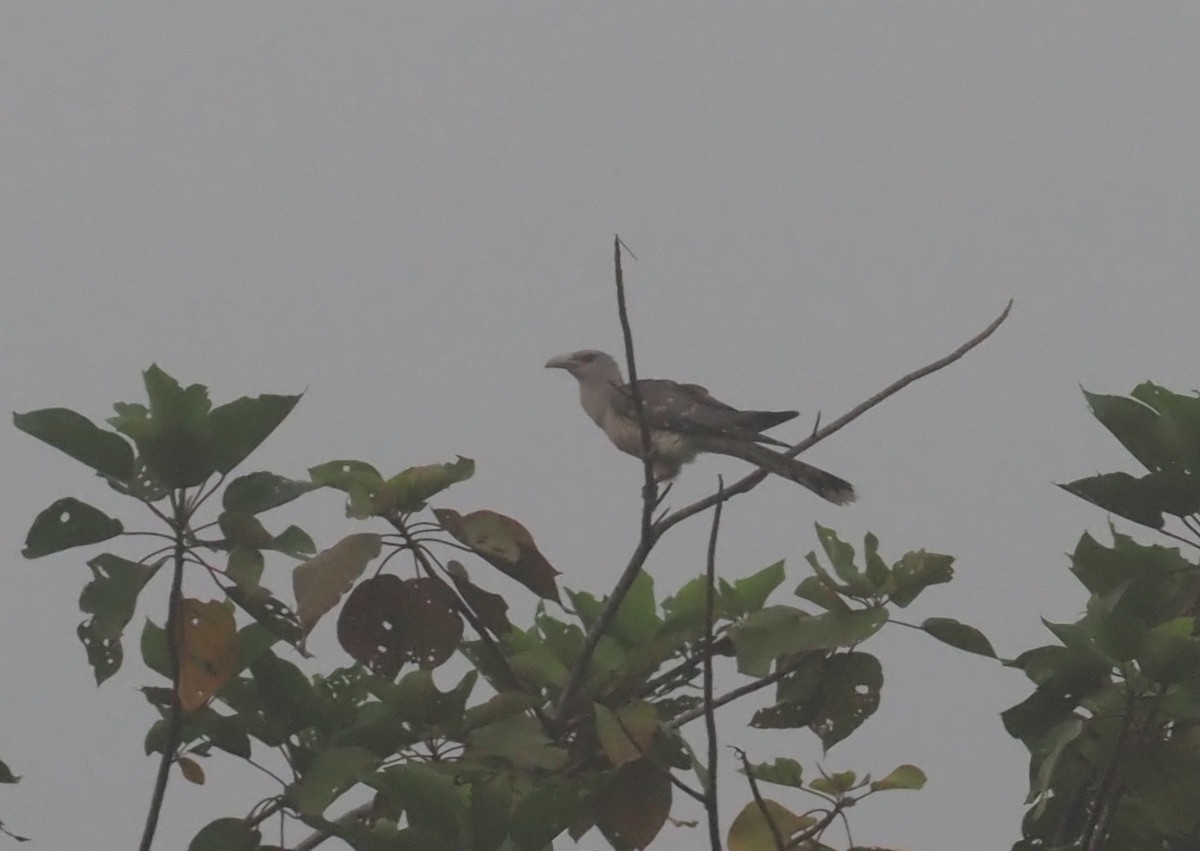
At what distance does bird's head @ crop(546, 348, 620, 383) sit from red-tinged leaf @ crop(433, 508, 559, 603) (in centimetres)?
327

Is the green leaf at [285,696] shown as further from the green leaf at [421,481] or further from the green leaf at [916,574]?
the green leaf at [916,574]

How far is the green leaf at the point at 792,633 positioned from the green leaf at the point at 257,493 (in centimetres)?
95

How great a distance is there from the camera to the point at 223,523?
9.71 feet

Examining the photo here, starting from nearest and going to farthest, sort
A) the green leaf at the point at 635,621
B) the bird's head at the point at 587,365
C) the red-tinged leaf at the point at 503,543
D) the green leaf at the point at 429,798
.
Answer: the green leaf at the point at 429,798, the red-tinged leaf at the point at 503,543, the green leaf at the point at 635,621, the bird's head at the point at 587,365

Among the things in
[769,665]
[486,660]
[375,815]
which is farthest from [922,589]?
[375,815]

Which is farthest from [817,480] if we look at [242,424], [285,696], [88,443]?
[88,443]

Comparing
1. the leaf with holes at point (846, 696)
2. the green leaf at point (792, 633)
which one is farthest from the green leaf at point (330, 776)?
the leaf with holes at point (846, 696)

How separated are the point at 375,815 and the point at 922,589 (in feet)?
4.08

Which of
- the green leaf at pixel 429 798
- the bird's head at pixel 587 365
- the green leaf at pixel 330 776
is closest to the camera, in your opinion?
the green leaf at pixel 429 798

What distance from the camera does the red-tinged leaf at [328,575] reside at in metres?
2.97

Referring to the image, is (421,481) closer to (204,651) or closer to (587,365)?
(204,651)

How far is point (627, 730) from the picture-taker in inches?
117

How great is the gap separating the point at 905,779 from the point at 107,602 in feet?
5.54

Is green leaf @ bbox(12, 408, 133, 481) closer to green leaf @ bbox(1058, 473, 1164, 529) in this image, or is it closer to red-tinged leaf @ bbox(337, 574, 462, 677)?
red-tinged leaf @ bbox(337, 574, 462, 677)
